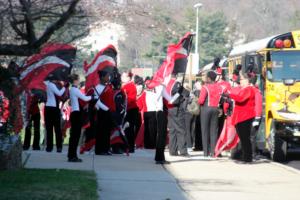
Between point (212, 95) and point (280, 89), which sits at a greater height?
point (280, 89)

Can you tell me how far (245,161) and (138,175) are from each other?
3.49m

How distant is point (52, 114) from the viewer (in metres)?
18.5

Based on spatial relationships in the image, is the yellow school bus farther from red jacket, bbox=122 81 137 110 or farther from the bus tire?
red jacket, bbox=122 81 137 110

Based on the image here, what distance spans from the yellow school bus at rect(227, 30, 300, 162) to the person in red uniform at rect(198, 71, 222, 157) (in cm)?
99

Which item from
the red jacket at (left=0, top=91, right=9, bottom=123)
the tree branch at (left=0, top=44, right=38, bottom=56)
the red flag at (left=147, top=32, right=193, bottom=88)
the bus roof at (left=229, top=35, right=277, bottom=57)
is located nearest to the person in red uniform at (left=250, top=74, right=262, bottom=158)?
the bus roof at (left=229, top=35, right=277, bottom=57)

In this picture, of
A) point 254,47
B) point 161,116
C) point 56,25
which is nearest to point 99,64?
point 161,116

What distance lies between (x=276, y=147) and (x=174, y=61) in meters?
2.94

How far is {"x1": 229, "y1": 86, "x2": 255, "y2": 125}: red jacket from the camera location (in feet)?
56.5

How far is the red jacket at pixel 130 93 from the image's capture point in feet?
67.8

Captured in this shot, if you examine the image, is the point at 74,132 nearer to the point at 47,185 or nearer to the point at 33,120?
the point at 33,120

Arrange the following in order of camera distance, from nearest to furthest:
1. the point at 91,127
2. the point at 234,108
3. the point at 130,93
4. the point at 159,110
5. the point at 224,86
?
the point at 159,110, the point at 234,108, the point at 91,127, the point at 224,86, the point at 130,93

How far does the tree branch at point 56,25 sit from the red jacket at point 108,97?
982 centimetres

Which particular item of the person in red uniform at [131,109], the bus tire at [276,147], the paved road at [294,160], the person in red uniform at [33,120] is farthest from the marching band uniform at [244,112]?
the person in red uniform at [33,120]

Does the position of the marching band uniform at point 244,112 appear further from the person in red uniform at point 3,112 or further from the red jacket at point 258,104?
the person in red uniform at point 3,112
